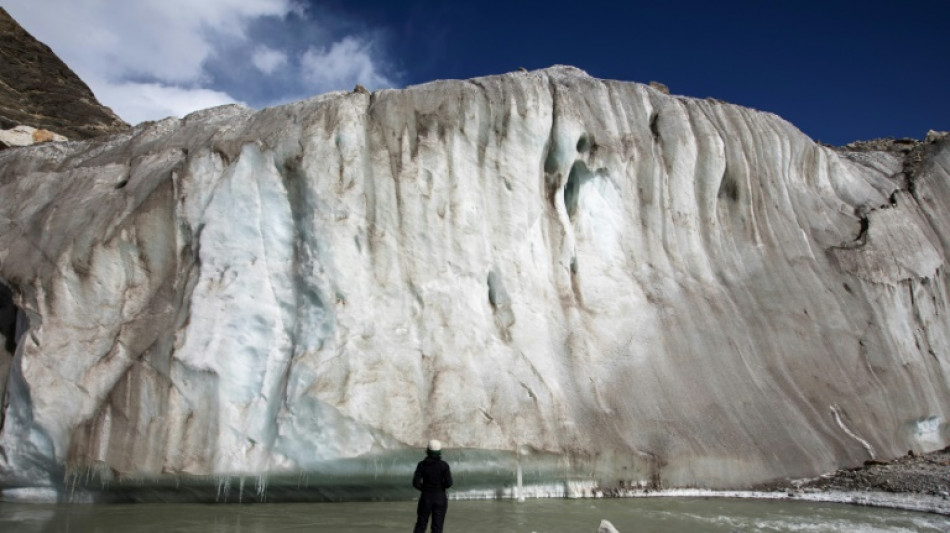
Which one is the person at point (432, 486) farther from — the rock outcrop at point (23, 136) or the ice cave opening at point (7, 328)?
the rock outcrop at point (23, 136)

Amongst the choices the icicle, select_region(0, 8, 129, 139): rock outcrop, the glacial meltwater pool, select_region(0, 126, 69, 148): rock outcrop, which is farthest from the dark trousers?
select_region(0, 8, 129, 139): rock outcrop

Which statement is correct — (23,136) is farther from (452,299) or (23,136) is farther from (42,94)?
(452,299)

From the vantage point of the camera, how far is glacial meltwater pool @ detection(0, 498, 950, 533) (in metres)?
8.88

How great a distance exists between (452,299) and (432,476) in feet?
18.1

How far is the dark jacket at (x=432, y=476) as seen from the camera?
7.21 meters

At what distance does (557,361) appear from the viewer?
12719 mm

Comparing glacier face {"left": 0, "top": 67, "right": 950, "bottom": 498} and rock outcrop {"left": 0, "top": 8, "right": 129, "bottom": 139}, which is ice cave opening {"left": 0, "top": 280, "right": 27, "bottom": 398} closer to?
glacier face {"left": 0, "top": 67, "right": 950, "bottom": 498}

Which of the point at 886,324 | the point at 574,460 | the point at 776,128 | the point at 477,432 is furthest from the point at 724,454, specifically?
the point at 776,128

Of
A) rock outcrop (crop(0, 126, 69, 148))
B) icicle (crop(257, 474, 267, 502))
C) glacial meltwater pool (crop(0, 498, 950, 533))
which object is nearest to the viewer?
glacial meltwater pool (crop(0, 498, 950, 533))

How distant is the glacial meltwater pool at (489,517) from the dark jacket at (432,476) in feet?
5.26

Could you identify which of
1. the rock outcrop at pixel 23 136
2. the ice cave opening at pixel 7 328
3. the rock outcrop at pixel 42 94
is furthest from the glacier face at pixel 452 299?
the rock outcrop at pixel 42 94

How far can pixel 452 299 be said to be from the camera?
41.1 ft

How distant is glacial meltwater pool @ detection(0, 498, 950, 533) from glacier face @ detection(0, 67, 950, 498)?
738 mm

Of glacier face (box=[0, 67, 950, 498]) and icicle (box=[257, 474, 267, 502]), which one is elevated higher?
glacier face (box=[0, 67, 950, 498])
